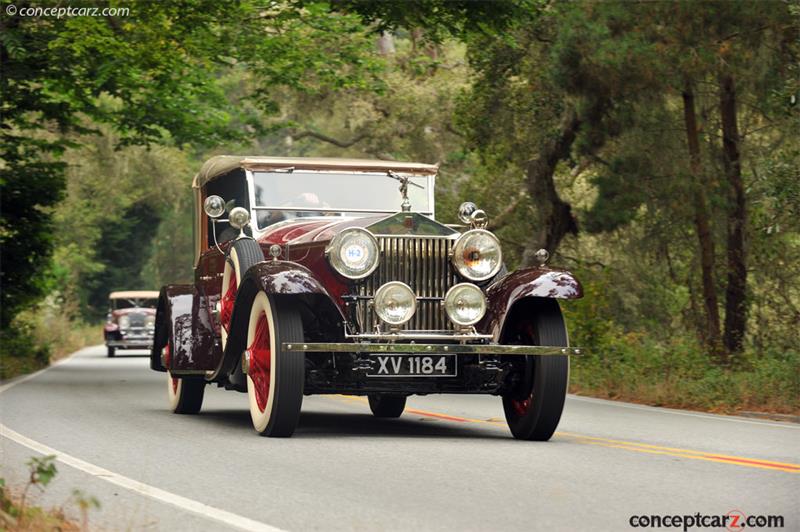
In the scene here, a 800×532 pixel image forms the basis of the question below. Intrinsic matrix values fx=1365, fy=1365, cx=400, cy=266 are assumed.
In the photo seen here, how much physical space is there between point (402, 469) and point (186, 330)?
5004 millimetres

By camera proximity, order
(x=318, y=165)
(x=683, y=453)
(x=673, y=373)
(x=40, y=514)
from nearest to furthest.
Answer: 1. (x=40, y=514)
2. (x=683, y=453)
3. (x=318, y=165)
4. (x=673, y=373)

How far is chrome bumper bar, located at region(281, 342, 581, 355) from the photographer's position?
10242mm

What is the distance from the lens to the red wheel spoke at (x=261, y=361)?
1103 centimetres

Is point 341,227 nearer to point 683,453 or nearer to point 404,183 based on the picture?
point 404,183

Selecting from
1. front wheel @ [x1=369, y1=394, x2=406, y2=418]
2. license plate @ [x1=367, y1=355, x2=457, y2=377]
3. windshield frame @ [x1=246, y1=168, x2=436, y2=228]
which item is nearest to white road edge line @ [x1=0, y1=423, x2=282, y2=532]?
license plate @ [x1=367, y1=355, x2=457, y2=377]

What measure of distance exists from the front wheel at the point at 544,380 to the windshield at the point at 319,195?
2551 millimetres

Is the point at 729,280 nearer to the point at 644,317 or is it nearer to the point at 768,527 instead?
the point at 644,317

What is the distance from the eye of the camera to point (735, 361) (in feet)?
63.7

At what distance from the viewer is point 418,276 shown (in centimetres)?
1099

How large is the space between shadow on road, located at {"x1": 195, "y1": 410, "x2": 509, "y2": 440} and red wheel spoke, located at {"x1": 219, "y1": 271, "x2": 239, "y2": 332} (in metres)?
0.96

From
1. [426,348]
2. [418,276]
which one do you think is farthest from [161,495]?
[418,276]

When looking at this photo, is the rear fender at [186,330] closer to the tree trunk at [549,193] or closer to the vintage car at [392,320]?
the vintage car at [392,320]

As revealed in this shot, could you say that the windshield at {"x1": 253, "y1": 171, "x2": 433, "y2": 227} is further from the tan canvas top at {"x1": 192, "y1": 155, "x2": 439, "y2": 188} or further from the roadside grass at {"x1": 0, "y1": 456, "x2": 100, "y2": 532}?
the roadside grass at {"x1": 0, "y1": 456, "x2": 100, "y2": 532}

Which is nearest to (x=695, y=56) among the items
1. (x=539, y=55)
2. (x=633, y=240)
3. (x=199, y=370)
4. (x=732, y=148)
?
(x=732, y=148)
